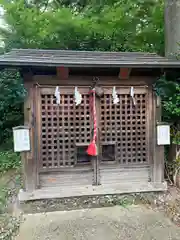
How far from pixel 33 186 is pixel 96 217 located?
1119 millimetres

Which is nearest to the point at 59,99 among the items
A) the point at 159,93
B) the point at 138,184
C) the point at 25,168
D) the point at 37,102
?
the point at 37,102

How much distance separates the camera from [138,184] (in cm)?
348

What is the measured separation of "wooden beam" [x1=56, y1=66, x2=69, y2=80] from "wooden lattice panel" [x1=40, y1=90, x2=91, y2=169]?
0.29 m

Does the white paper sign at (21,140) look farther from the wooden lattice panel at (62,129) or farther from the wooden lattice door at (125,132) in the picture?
the wooden lattice door at (125,132)

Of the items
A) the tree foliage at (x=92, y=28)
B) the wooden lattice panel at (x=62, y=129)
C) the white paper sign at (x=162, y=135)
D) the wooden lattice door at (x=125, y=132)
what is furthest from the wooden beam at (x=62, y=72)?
the tree foliage at (x=92, y=28)

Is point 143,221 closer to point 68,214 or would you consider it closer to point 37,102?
point 68,214

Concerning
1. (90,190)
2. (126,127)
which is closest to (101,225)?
(90,190)

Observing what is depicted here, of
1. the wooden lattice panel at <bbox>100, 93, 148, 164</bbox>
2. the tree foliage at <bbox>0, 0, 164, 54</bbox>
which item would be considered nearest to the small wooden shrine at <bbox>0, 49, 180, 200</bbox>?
the wooden lattice panel at <bbox>100, 93, 148, 164</bbox>

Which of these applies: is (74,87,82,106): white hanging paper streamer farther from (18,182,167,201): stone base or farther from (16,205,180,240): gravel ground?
(16,205,180,240): gravel ground

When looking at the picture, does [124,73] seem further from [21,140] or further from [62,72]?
[21,140]

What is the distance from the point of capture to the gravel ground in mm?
2480

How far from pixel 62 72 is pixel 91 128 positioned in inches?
41.0

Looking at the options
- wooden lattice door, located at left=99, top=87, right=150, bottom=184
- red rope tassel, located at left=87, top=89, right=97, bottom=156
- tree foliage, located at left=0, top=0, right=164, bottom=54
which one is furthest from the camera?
tree foliage, located at left=0, top=0, right=164, bottom=54

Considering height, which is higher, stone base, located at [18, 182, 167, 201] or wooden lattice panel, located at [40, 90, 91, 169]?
wooden lattice panel, located at [40, 90, 91, 169]
